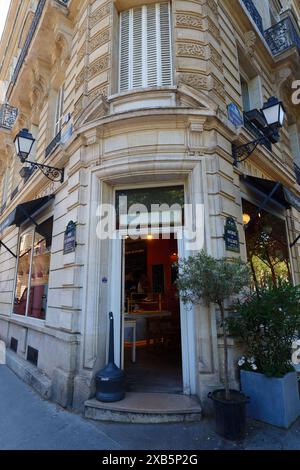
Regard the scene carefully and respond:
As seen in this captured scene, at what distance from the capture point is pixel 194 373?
4730mm

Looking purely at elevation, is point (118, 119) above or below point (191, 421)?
above

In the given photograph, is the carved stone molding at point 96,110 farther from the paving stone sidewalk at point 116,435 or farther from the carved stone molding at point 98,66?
the paving stone sidewalk at point 116,435

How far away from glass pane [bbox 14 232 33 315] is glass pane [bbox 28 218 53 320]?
60cm

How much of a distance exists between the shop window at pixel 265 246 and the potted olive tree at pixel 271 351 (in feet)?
5.15

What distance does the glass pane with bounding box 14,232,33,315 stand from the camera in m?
8.83

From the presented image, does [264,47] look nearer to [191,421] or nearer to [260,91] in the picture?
[260,91]

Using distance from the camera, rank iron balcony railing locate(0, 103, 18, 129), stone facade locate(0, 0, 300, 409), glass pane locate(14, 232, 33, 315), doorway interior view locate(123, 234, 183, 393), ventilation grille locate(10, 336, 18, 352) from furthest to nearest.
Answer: iron balcony railing locate(0, 103, 18, 129)
glass pane locate(14, 232, 33, 315)
ventilation grille locate(10, 336, 18, 352)
doorway interior view locate(123, 234, 183, 393)
stone facade locate(0, 0, 300, 409)

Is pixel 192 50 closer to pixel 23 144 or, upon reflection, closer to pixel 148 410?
pixel 23 144

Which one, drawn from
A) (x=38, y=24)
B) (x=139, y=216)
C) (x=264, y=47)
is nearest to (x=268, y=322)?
(x=139, y=216)

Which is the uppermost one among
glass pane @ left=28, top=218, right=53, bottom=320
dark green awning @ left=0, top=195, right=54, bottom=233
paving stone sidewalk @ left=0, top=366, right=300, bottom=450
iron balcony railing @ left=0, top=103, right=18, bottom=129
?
iron balcony railing @ left=0, top=103, right=18, bottom=129

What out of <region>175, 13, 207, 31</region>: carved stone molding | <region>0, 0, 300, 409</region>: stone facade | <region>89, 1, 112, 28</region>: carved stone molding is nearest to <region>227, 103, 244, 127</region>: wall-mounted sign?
<region>0, 0, 300, 409</region>: stone facade

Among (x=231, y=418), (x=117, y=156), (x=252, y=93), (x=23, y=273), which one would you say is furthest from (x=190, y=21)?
(x=23, y=273)

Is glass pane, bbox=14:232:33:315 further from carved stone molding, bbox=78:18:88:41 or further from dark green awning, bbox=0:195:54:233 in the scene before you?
carved stone molding, bbox=78:18:88:41
